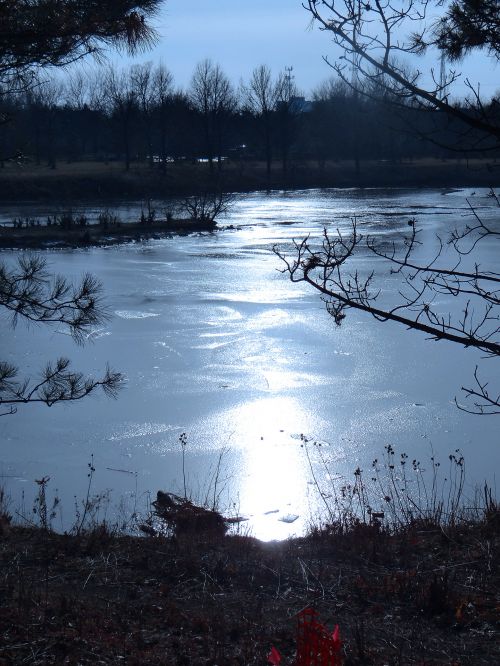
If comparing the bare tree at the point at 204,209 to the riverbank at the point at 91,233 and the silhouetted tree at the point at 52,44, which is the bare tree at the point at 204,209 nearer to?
the riverbank at the point at 91,233

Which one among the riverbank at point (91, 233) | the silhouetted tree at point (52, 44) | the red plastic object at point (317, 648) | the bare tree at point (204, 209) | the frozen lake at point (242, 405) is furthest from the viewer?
the bare tree at point (204, 209)

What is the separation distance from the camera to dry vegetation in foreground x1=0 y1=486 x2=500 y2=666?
3721mm

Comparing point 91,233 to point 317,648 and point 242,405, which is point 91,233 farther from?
point 317,648

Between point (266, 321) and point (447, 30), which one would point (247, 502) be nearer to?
point (447, 30)

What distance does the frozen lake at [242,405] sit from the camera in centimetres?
725

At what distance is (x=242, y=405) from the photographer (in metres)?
Result: 9.16

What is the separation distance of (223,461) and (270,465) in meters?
0.42

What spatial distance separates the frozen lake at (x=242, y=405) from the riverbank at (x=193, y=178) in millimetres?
28043

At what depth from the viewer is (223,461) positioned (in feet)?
25.1

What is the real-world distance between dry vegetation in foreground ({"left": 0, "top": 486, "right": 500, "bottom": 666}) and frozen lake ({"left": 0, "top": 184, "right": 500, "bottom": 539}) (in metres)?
1.10

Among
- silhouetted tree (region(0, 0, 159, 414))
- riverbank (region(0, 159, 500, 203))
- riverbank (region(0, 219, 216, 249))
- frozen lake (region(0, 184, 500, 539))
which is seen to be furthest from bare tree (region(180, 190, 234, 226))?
silhouetted tree (region(0, 0, 159, 414))

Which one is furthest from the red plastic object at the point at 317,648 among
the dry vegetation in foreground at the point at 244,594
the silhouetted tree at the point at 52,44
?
the silhouetted tree at the point at 52,44

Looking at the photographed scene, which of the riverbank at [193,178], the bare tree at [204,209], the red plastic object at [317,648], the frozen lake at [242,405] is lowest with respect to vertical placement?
the frozen lake at [242,405]

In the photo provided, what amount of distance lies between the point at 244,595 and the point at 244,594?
0.02m
